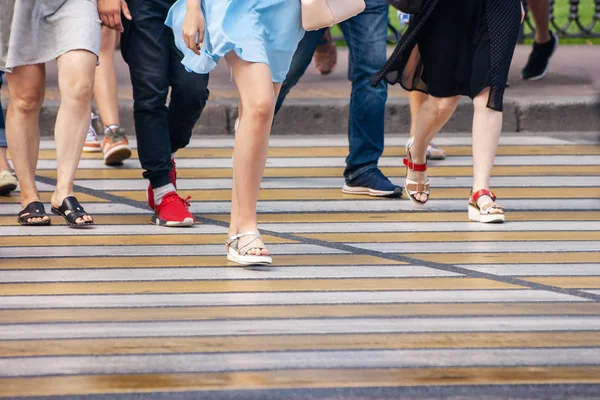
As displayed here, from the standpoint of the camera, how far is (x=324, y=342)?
3764 millimetres

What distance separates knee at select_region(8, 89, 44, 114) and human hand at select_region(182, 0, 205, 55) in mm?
1112

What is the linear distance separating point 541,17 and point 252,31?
5.08 metres

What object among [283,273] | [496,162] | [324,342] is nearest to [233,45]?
[283,273]

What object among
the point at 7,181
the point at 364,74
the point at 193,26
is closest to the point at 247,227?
the point at 193,26

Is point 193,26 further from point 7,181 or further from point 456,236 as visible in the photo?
point 7,181

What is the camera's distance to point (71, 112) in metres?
5.37

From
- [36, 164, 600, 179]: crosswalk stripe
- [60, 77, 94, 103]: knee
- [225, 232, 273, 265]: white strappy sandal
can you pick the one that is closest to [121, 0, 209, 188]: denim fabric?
[60, 77, 94, 103]: knee

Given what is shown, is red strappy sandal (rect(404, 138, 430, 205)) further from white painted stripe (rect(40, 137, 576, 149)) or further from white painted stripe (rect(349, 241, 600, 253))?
white painted stripe (rect(40, 137, 576, 149))

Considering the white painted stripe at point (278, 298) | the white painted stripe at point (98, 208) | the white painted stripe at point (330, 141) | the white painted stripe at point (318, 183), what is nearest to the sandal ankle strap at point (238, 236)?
the white painted stripe at point (278, 298)

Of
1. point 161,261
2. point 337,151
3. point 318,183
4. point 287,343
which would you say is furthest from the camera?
point 337,151

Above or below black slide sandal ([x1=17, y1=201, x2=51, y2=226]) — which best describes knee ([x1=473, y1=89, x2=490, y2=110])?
above

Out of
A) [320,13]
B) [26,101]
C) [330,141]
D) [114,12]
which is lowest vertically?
[330,141]

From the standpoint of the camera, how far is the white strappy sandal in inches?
184

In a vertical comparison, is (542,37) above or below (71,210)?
above
